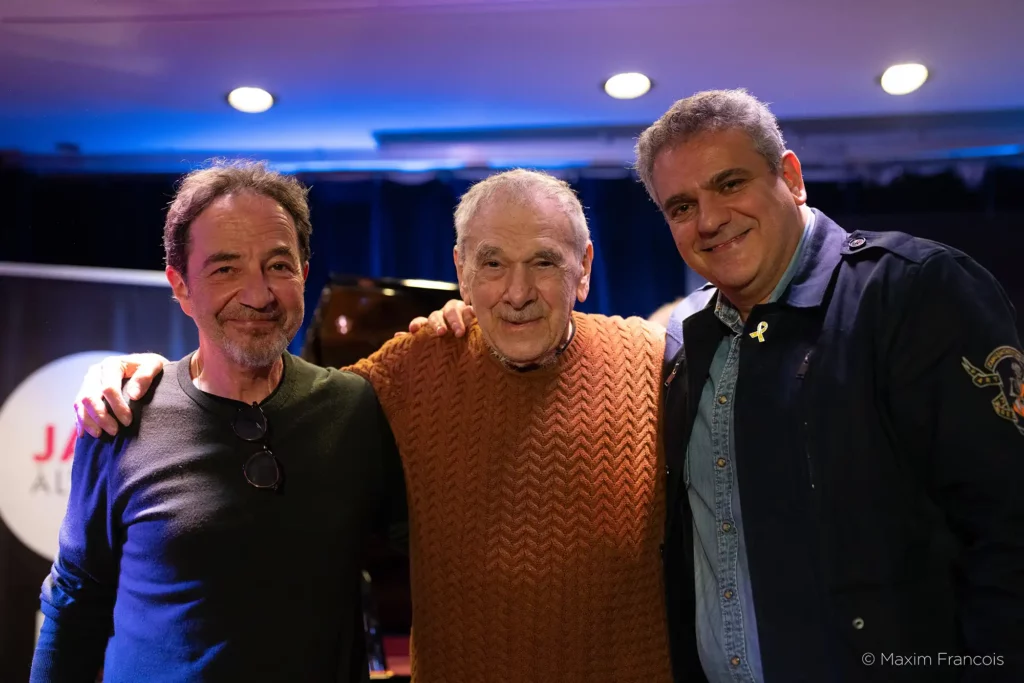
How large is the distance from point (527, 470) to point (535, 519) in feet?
0.37

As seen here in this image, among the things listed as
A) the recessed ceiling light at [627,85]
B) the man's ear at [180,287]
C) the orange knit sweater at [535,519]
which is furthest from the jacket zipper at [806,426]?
the recessed ceiling light at [627,85]

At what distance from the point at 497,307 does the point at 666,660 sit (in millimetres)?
913

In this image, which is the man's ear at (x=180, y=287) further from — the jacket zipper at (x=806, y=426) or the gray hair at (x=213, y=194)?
the jacket zipper at (x=806, y=426)

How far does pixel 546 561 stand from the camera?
172 centimetres

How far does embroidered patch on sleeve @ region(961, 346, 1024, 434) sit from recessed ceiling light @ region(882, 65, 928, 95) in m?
2.03

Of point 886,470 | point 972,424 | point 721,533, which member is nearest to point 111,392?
point 721,533

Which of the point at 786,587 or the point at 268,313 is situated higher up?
the point at 268,313

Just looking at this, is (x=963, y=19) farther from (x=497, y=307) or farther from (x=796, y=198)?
(x=497, y=307)

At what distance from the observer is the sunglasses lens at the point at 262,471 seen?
5.43ft

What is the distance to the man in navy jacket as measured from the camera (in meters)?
1.37

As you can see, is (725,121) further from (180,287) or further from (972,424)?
(180,287)

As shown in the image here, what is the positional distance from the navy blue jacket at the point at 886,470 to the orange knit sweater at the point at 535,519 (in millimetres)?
294

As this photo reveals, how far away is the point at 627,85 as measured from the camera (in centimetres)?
305

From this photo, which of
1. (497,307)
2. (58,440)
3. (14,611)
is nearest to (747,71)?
(497,307)
